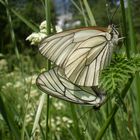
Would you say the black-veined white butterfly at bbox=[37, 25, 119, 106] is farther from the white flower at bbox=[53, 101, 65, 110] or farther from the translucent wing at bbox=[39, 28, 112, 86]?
the white flower at bbox=[53, 101, 65, 110]

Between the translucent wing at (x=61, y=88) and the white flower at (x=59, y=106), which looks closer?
the translucent wing at (x=61, y=88)

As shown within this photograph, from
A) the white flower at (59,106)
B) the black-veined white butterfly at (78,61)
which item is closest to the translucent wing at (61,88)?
the black-veined white butterfly at (78,61)

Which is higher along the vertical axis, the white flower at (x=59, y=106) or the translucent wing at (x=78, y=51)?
the translucent wing at (x=78, y=51)

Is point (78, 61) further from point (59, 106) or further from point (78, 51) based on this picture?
point (59, 106)

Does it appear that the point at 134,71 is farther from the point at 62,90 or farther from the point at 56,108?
the point at 56,108

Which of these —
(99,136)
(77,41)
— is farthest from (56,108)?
(99,136)

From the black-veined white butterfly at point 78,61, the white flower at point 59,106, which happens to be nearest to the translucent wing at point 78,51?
the black-veined white butterfly at point 78,61

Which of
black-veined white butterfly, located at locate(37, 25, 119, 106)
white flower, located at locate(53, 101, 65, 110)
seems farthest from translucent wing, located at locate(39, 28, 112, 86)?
white flower, located at locate(53, 101, 65, 110)

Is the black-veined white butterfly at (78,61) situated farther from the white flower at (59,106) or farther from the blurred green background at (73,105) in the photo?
the white flower at (59,106)
